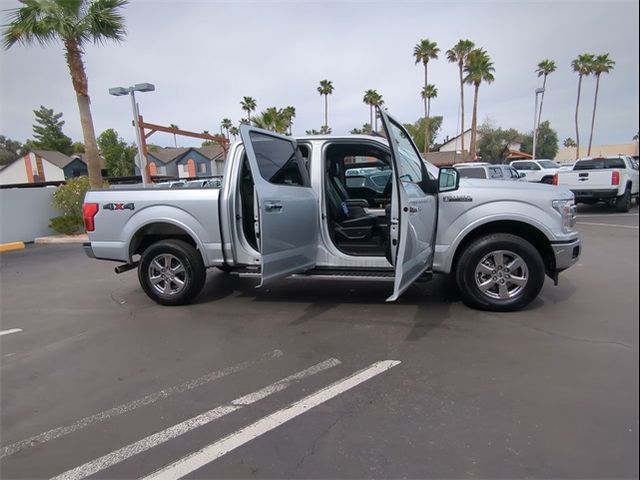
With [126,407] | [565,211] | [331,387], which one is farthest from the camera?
[565,211]

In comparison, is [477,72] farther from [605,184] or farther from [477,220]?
[477,220]

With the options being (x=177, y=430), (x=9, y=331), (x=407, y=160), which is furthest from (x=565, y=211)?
(x=9, y=331)

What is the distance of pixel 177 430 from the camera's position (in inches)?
104

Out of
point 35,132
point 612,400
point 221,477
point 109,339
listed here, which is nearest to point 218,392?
point 221,477

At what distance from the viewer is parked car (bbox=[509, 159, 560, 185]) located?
69.7 ft

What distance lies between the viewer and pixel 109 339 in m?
4.20

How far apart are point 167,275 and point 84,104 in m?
10.9

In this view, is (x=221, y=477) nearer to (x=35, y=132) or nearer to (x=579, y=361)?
(x=579, y=361)

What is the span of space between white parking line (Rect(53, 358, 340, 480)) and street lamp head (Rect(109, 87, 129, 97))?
43.7 ft

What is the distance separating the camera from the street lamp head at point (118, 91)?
43.6 ft

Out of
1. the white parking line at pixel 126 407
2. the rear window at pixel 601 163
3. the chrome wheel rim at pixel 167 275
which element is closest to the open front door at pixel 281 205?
the white parking line at pixel 126 407

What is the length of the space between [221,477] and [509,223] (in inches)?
144

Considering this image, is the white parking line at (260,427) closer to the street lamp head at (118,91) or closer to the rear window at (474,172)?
the rear window at (474,172)

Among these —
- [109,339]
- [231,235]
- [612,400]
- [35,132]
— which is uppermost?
[35,132]
